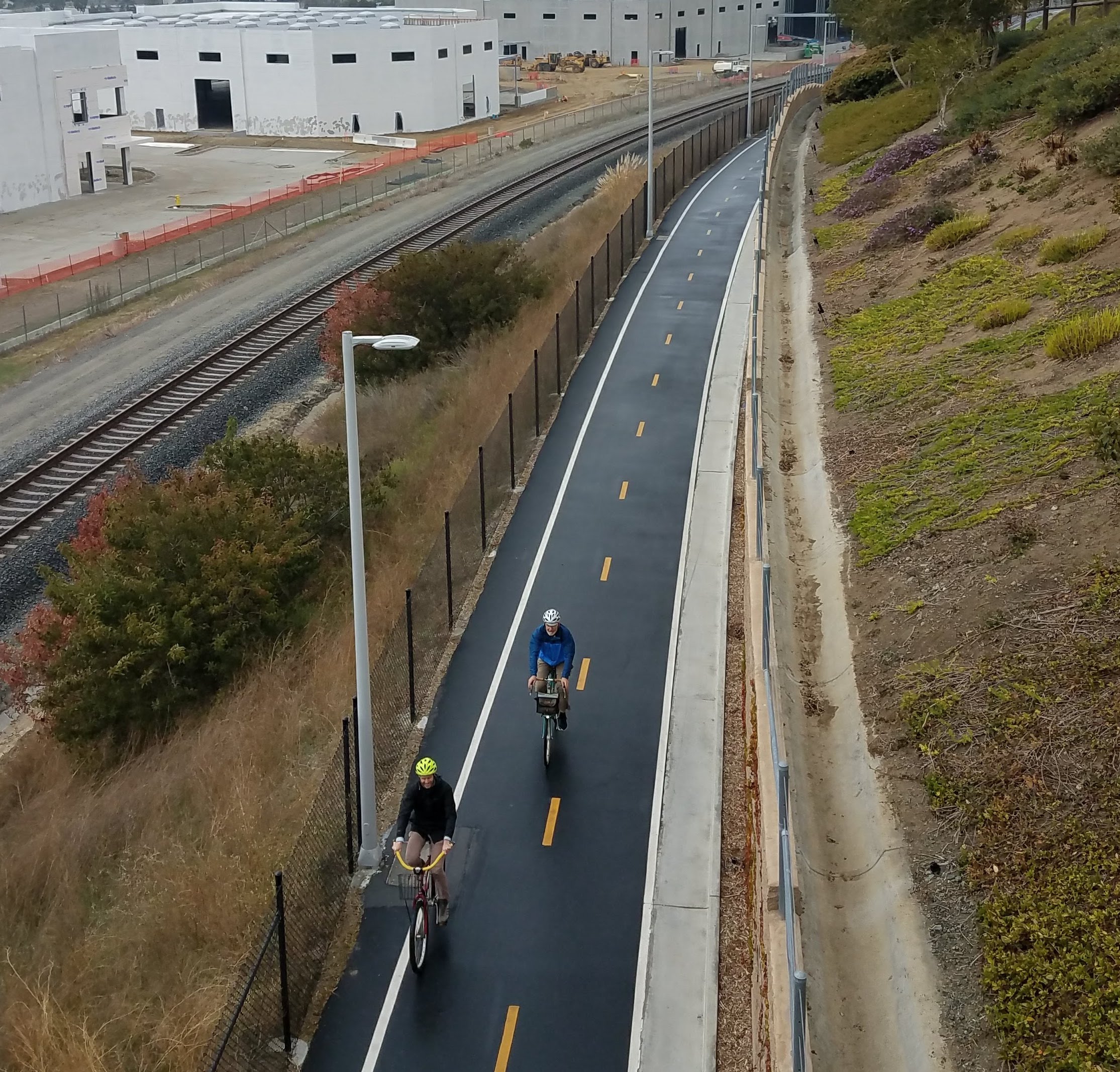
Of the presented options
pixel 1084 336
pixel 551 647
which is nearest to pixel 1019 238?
pixel 1084 336

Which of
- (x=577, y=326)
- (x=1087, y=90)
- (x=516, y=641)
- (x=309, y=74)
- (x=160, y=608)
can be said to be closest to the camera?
(x=160, y=608)

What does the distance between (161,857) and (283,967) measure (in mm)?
3432

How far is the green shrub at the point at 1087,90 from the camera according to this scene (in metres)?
32.9

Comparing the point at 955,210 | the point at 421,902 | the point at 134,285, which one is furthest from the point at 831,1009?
the point at 134,285

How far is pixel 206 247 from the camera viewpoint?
5200 centimetres

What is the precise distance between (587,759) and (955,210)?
2242 cm

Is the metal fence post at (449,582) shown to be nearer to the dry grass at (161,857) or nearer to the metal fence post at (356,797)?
the dry grass at (161,857)

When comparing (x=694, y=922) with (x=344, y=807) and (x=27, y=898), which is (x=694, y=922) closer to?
(x=344, y=807)

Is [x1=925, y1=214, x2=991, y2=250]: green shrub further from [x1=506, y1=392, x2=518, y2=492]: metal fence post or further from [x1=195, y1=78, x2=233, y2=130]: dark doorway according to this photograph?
[x1=195, y1=78, x2=233, y2=130]: dark doorway

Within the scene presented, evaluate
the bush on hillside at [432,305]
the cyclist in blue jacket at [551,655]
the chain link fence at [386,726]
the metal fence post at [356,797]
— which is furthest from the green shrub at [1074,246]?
the metal fence post at [356,797]

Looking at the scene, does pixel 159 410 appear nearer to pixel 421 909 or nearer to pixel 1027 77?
pixel 421 909

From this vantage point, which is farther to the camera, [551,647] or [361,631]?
[551,647]

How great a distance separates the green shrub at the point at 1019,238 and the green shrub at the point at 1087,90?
26.3ft

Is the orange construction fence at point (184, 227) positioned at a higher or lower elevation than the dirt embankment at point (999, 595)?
higher
